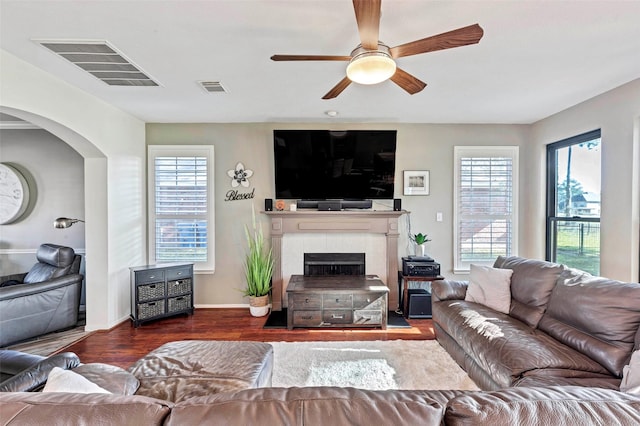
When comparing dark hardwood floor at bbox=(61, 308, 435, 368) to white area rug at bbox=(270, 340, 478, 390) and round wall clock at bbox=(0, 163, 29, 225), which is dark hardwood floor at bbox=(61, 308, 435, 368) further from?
round wall clock at bbox=(0, 163, 29, 225)

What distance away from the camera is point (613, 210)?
10.2 ft

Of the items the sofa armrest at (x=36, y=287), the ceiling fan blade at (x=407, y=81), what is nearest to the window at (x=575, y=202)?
the ceiling fan blade at (x=407, y=81)

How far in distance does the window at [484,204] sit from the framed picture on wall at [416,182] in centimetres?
44

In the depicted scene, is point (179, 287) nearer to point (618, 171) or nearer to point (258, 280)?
point (258, 280)

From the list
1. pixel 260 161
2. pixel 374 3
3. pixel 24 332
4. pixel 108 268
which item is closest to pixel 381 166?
pixel 260 161

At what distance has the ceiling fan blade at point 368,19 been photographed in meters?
1.48

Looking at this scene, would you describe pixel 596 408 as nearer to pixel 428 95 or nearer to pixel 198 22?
pixel 198 22

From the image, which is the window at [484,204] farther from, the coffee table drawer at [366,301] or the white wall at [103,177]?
the white wall at [103,177]

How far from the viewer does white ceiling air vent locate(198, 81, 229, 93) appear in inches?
117

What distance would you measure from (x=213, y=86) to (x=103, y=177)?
185 centimetres

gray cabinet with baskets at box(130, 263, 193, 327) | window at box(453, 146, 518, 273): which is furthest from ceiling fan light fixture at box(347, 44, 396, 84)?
gray cabinet with baskets at box(130, 263, 193, 327)

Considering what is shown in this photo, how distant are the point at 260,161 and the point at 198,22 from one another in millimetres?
2438

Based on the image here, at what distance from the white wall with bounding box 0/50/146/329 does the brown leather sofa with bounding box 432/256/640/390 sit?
12.7 ft

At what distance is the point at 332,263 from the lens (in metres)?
4.31
